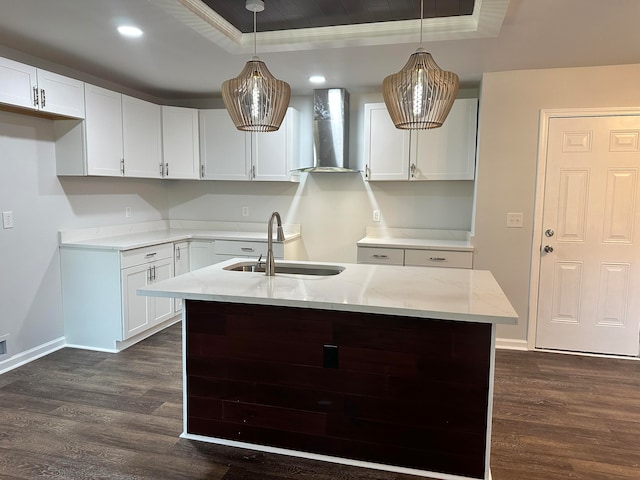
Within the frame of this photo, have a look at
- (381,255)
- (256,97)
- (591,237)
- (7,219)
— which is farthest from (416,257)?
(7,219)

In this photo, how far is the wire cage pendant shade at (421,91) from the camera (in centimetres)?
185

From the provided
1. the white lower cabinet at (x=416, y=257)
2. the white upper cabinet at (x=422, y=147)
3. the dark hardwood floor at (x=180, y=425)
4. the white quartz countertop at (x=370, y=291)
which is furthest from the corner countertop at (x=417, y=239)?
the white quartz countertop at (x=370, y=291)

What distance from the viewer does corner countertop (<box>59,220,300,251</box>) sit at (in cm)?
363

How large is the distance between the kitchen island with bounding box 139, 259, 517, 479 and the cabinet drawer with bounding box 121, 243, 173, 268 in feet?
4.86

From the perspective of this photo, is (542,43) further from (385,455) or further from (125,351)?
(125,351)

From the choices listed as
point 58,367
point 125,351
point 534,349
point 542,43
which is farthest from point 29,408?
point 542,43

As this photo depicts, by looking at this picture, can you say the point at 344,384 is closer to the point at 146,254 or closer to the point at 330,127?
the point at 146,254

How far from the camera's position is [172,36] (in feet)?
9.22

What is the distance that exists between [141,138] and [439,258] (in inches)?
118

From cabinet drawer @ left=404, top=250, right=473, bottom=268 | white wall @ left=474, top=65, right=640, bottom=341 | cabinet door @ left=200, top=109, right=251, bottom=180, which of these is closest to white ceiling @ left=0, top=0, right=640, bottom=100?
white wall @ left=474, top=65, right=640, bottom=341

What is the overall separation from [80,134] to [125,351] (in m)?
1.81

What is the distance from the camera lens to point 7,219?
3168 mm

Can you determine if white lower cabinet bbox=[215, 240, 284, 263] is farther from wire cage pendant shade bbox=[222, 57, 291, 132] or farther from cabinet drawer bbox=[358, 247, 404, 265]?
wire cage pendant shade bbox=[222, 57, 291, 132]

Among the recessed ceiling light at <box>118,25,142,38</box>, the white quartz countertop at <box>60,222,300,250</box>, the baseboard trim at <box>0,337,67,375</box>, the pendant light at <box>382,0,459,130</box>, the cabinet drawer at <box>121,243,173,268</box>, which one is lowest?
the baseboard trim at <box>0,337,67,375</box>
